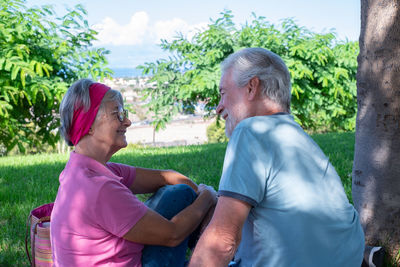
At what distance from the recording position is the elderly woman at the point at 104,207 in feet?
7.04

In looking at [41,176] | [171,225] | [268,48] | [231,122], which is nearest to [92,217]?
[171,225]

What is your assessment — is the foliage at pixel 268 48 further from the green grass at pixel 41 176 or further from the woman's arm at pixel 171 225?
the woman's arm at pixel 171 225

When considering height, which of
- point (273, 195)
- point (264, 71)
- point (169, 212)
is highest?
point (264, 71)

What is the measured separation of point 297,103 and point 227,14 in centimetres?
338

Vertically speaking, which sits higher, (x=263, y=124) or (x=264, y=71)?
(x=264, y=71)

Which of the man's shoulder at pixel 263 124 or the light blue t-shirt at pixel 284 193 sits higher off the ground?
the man's shoulder at pixel 263 124

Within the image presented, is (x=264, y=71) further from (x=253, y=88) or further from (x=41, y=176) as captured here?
(x=41, y=176)

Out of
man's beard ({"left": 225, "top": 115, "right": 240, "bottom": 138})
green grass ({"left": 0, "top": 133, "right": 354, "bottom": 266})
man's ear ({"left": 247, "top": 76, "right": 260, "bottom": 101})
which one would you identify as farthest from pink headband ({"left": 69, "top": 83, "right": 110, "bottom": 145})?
green grass ({"left": 0, "top": 133, "right": 354, "bottom": 266})

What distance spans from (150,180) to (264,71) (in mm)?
1327

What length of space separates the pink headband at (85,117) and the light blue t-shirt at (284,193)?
0.84 meters

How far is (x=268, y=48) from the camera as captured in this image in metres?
12.9

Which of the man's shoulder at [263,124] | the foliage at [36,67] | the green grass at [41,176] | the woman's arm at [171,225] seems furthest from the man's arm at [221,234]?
the foliage at [36,67]

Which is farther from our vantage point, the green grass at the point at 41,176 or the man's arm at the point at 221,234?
the green grass at the point at 41,176

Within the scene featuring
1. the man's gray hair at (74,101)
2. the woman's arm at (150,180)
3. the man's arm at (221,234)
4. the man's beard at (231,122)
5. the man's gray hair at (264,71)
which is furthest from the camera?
the woman's arm at (150,180)
